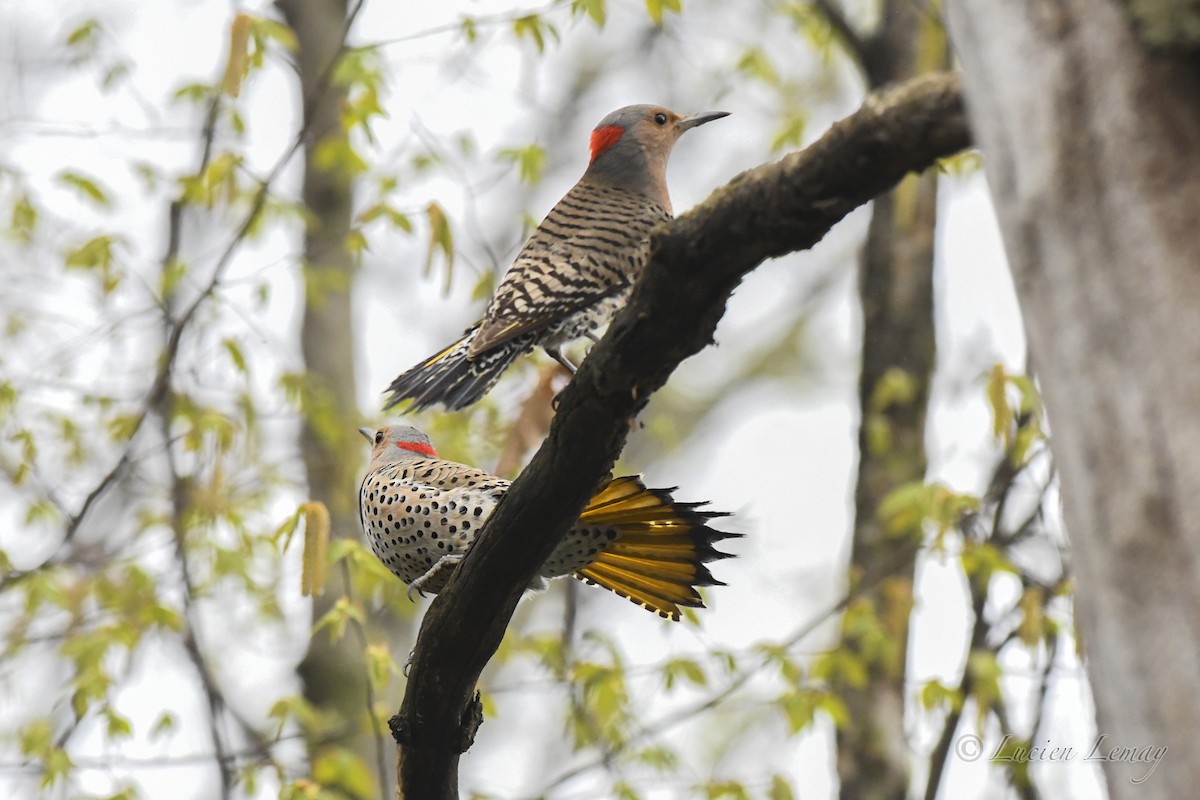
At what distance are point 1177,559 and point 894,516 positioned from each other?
18.4 feet

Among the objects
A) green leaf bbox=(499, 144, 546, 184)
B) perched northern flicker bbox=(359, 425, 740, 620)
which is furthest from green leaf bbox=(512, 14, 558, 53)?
perched northern flicker bbox=(359, 425, 740, 620)

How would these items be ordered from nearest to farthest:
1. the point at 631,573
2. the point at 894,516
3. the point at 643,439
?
the point at 631,573
the point at 894,516
the point at 643,439

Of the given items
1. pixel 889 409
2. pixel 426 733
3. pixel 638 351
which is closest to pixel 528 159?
pixel 889 409

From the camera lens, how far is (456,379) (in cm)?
435

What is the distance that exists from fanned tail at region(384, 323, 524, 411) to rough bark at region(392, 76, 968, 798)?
1.14 m

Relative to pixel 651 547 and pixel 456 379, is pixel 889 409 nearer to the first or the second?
pixel 456 379

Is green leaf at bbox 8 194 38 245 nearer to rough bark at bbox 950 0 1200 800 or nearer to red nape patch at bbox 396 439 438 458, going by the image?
red nape patch at bbox 396 439 438 458

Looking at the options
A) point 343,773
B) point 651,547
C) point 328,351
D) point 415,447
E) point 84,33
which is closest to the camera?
point 651,547

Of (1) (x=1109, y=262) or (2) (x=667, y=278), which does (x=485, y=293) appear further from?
(1) (x=1109, y=262)

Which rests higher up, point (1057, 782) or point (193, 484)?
point (193, 484)

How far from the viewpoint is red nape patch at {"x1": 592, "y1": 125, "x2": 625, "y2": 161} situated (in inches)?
203

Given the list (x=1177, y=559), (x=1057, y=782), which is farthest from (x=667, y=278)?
(x=1057, y=782)

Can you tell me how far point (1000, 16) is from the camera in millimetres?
1650

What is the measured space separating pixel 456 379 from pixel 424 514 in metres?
0.52
